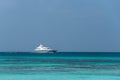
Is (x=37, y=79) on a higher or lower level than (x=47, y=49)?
lower

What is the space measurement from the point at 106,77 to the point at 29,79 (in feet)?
17.1

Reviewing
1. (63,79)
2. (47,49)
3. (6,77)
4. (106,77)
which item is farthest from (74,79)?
(47,49)

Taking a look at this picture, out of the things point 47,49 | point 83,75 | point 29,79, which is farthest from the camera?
point 47,49

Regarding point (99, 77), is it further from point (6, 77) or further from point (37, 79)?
point (6, 77)

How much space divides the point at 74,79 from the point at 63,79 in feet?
2.27

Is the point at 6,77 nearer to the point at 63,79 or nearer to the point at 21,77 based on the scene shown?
the point at 21,77

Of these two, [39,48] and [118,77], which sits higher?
[39,48]

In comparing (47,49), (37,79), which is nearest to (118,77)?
(37,79)

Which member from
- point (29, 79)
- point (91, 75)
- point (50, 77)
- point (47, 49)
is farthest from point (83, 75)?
point (47, 49)

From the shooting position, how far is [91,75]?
29938 millimetres

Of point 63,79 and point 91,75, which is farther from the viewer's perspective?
point 91,75

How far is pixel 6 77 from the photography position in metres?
28.6

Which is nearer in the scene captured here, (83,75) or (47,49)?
(83,75)

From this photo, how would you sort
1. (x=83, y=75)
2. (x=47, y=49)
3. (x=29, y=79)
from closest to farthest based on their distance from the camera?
1. (x=29, y=79)
2. (x=83, y=75)
3. (x=47, y=49)
